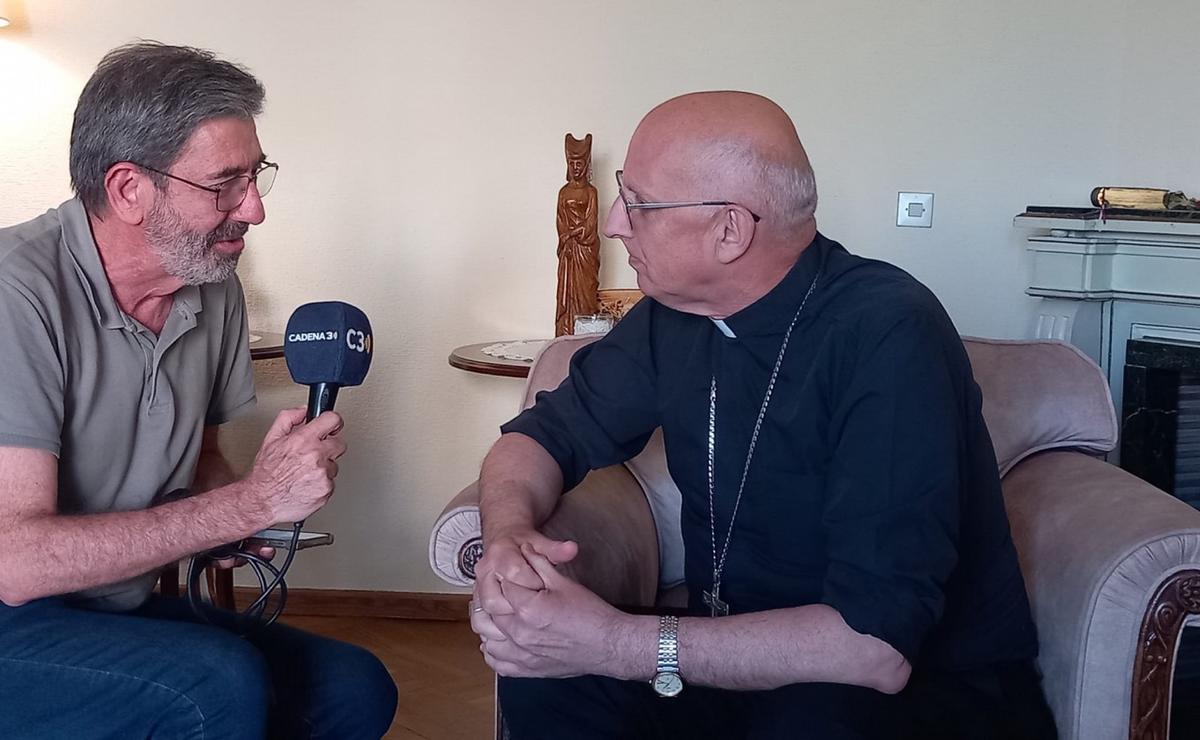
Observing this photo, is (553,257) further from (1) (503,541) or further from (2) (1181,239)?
(1) (503,541)

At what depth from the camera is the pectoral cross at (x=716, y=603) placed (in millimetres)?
1674

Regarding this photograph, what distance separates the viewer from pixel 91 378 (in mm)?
1534

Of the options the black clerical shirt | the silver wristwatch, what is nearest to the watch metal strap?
the silver wristwatch

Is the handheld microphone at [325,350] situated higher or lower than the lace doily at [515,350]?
higher

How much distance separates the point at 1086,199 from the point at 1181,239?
13.8 inches

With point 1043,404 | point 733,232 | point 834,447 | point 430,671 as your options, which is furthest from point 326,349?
point 430,671

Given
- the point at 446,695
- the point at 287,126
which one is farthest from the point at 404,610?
the point at 287,126

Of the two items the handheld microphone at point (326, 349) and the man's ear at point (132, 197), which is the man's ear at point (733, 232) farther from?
the man's ear at point (132, 197)

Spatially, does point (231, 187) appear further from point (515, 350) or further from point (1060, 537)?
point (515, 350)

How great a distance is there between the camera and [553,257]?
322 centimetres

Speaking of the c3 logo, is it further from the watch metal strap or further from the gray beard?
the watch metal strap

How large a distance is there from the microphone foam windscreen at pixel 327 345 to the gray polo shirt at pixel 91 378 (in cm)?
22

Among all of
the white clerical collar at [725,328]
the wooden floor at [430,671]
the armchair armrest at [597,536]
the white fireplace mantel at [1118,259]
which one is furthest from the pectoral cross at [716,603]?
the white fireplace mantel at [1118,259]

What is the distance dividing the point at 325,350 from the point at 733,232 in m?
0.52
